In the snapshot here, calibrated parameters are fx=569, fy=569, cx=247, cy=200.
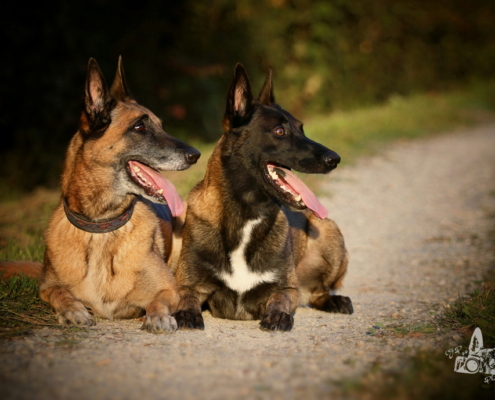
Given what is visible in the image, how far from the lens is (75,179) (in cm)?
430

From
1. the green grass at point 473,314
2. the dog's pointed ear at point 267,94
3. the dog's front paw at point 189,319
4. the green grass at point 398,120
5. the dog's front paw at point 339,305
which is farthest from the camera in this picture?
the green grass at point 398,120

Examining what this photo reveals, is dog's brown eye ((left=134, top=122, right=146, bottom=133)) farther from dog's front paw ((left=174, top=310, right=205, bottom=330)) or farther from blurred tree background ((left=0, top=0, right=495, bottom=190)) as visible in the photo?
blurred tree background ((left=0, top=0, right=495, bottom=190))

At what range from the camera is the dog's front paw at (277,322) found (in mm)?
4191

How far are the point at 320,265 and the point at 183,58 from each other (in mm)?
8120

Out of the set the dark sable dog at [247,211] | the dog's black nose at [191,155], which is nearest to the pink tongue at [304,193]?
the dark sable dog at [247,211]

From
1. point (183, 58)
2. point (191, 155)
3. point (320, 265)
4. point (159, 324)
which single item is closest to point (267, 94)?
point (191, 155)

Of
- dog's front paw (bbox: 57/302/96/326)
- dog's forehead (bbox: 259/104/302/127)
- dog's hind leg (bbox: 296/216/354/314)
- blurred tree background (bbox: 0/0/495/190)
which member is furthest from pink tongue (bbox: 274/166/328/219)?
blurred tree background (bbox: 0/0/495/190)

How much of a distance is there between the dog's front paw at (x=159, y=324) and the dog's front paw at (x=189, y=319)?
4.9 inches

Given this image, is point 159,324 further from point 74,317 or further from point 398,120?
point 398,120

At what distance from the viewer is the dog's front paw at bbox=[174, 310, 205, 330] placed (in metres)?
4.18

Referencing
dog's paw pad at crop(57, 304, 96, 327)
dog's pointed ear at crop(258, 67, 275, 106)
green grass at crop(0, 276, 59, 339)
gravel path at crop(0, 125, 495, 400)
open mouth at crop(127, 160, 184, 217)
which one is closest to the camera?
gravel path at crop(0, 125, 495, 400)

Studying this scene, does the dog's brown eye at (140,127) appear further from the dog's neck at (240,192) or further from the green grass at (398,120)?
the green grass at (398,120)

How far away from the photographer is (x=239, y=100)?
468 centimetres

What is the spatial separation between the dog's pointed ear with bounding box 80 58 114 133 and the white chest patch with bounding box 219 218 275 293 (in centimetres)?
140
